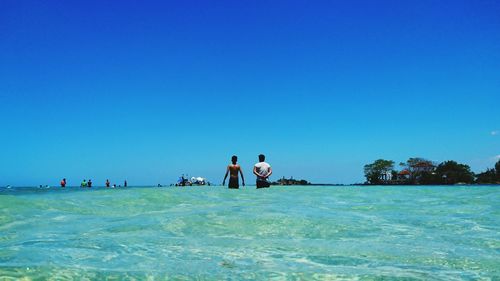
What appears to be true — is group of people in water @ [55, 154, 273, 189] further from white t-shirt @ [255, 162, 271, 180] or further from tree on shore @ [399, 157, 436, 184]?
tree on shore @ [399, 157, 436, 184]

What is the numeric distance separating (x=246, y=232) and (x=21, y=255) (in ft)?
10.4

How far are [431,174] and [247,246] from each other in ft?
328

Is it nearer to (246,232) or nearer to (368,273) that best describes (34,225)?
(246,232)

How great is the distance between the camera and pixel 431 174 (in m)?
94.3

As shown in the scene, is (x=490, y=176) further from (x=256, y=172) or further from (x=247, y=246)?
(x=247, y=246)

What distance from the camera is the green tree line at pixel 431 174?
89.2m

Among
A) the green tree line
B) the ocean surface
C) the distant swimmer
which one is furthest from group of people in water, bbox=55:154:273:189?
the green tree line

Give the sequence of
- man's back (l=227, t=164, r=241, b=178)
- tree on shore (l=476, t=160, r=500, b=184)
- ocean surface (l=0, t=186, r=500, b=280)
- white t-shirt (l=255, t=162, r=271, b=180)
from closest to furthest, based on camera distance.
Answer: ocean surface (l=0, t=186, r=500, b=280), man's back (l=227, t=164, r=241, b=178), white t-shirt (l=255, t=162, r=271, b=180), tree on shore (l=476, t=160, r=500, b=184)

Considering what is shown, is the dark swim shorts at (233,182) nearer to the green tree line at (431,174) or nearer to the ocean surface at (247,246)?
the ocean surface at (247,246)

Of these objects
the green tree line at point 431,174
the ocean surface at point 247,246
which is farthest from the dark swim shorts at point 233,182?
the green tree line at point 431,174

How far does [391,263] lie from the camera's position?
13.8ft

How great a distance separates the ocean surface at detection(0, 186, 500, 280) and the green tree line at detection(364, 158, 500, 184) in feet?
299

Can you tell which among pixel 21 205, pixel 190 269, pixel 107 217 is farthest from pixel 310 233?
pixel 21 205

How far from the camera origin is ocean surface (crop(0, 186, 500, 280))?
3.81m
